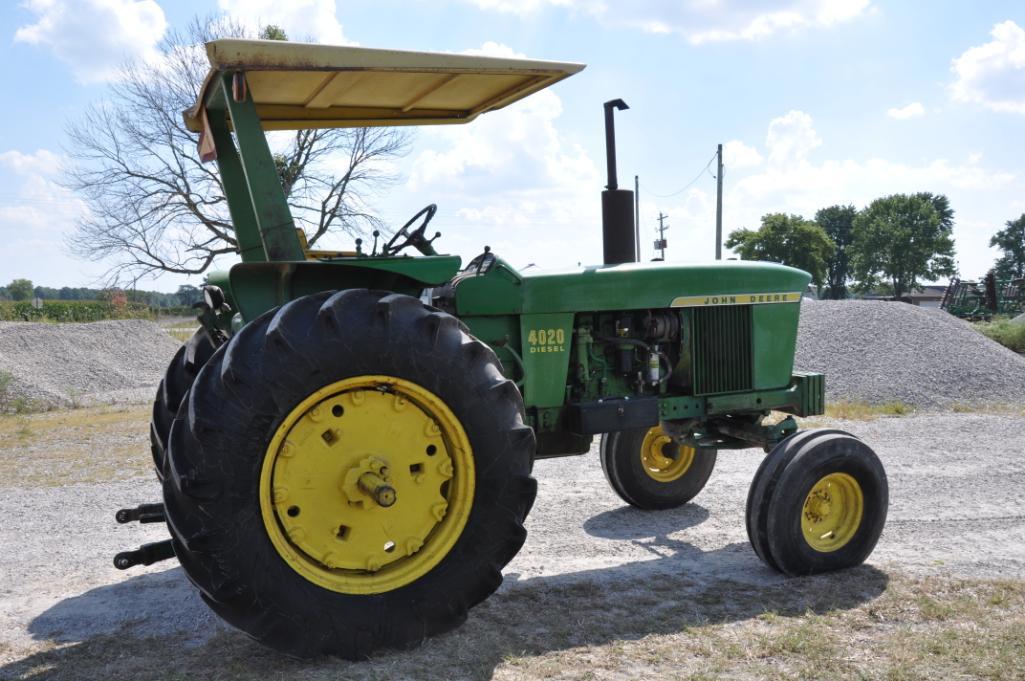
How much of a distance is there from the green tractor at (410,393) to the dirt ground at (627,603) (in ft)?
0.98

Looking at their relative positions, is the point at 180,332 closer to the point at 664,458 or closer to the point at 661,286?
the point at 664,458

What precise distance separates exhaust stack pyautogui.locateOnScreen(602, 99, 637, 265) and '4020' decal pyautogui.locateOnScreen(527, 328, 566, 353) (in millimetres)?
731

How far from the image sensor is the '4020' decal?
4645 millimetres

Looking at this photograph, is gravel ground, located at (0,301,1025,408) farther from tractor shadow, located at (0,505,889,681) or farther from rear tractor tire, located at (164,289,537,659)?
rear tractor tire, located at (164,289,537,659)

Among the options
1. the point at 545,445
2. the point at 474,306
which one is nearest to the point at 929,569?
the point at 545,445

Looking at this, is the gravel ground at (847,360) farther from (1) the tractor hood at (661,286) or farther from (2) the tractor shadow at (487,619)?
(2) the tractor shadow at (487,619)

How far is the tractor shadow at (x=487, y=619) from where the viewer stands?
3.45 metres

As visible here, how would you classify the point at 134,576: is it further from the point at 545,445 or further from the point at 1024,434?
the point at 1024,434

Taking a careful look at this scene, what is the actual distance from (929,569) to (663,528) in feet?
5.46

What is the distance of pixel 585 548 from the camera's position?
5340mm

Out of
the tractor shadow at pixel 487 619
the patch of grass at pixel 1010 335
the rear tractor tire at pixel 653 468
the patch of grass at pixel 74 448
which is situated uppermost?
the patch of grass at pixel 1010 335

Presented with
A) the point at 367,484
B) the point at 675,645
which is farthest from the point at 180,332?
the point at 675,645

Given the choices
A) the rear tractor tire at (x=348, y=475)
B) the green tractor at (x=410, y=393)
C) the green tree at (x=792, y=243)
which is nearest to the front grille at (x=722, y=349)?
the green tractor at (x=410, y=393)

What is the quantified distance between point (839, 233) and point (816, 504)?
8125 cm
